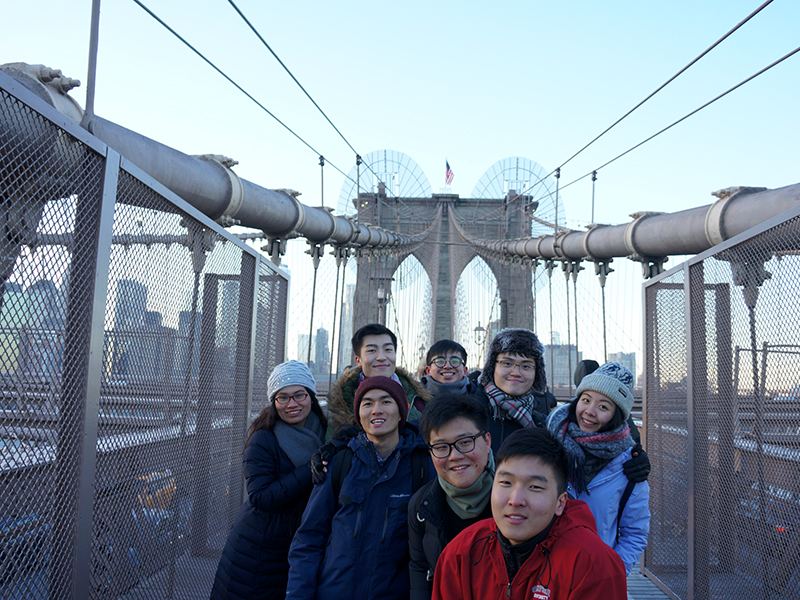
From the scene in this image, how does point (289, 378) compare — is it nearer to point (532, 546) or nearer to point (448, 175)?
point (532, 546)

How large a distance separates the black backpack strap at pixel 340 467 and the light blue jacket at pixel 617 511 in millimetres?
734

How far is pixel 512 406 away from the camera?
230 cm

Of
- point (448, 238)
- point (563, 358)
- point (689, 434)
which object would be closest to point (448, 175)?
point (448, 238)

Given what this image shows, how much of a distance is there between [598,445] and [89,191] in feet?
5.95

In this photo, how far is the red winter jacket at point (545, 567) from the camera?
1.33m

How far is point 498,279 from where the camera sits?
69.6ft

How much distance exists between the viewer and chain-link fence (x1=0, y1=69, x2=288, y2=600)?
156cm

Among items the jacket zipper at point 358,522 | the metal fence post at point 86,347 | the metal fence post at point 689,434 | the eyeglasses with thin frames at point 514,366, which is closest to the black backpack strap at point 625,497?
the eyeglasses with thin frames at point 514,366

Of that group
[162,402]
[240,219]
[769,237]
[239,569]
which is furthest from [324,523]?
[240,219]

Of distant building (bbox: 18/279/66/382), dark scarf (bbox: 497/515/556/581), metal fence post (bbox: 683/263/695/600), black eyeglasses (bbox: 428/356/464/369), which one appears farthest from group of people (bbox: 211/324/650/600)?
Answer: metal fence post (bbox: 683/263/695/600)

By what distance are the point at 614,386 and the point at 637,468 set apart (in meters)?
0.28

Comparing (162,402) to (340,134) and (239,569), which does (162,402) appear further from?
(340,134)

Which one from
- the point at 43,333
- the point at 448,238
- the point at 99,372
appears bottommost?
the point at 99,372

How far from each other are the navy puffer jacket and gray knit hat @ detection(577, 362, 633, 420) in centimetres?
63
